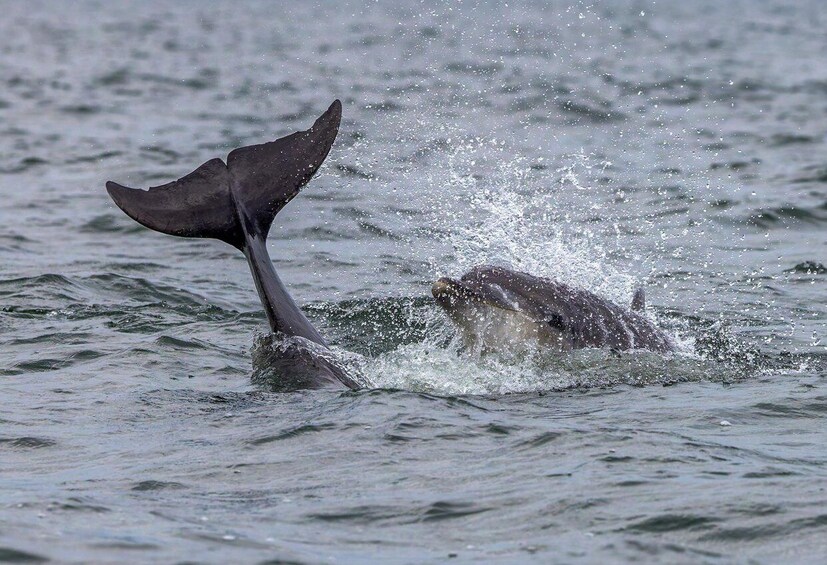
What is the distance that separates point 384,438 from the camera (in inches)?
329

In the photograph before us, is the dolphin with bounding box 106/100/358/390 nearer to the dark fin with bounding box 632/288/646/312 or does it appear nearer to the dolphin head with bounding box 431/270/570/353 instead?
the dolphin head with bounding box 431/270/570/353

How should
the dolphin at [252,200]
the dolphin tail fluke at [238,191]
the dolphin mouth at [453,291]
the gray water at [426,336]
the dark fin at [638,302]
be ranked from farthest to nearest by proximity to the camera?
the dark fin at [638,302]
the dolphin tail fluke at [238,191]
the dolphin at [252,200]
the dolphin mouth at [453,291]
the gray water at [426,336]

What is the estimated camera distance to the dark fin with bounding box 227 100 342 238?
A: 1076 centimetres

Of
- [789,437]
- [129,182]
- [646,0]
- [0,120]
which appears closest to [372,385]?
[789,437]

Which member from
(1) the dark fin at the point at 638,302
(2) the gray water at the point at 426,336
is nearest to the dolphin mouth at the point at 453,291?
(2) the gray water at the point at 426,336

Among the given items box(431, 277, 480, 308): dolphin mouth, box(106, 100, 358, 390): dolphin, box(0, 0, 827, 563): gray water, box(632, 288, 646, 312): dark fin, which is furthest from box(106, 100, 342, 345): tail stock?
box(632, 288, 646, 312): dark fin

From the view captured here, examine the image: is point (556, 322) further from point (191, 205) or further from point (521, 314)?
point (191, 205)

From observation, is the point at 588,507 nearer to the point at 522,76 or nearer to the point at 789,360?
the point at 789,360

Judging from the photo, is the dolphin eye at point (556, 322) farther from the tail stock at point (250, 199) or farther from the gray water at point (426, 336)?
the tail stock at point (250, 199)

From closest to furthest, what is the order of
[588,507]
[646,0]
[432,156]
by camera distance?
[588,507]
[432,156]
[646,0]

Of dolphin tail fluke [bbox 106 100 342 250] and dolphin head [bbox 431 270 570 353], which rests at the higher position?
dolphin tail fluke [bbox 106 100 342 250]

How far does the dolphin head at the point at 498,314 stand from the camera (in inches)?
392

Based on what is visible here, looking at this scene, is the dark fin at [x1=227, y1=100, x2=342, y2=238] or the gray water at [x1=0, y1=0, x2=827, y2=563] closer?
the gray water at [x1=0, y1=0, x2=827, y2=563]

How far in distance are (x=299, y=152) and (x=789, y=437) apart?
4.33 m
